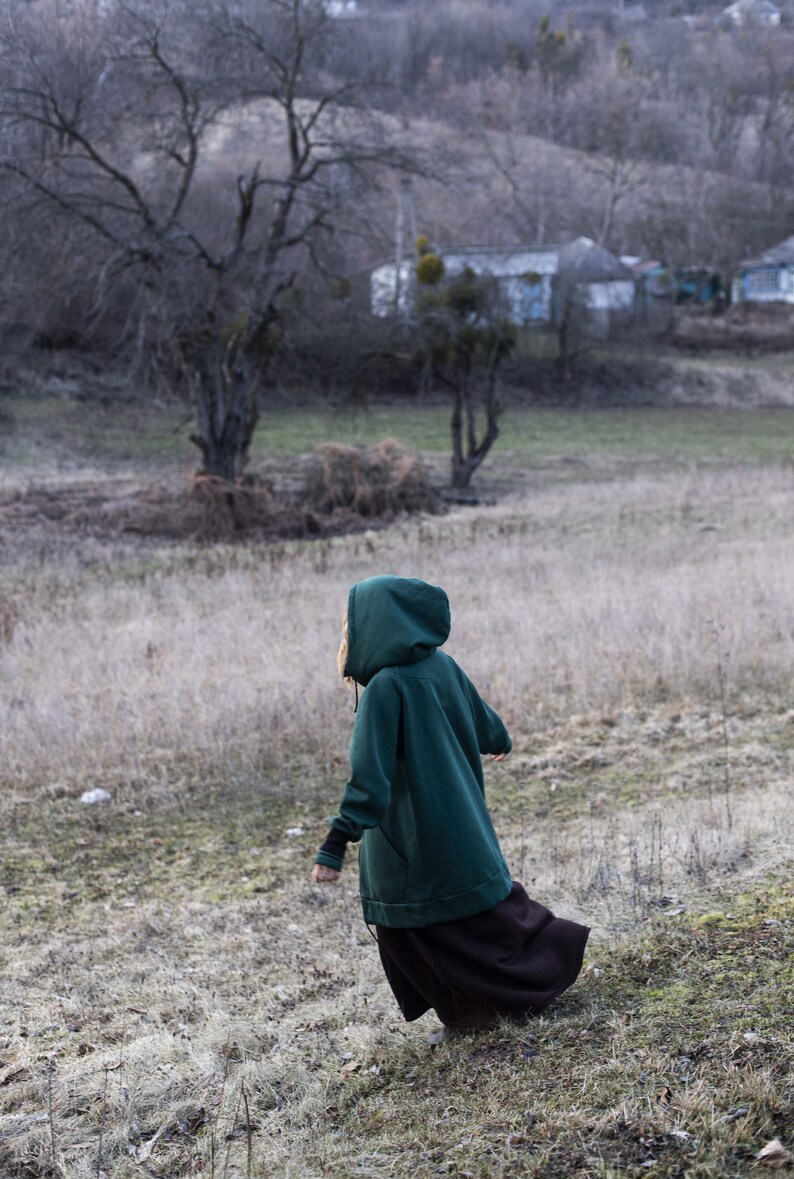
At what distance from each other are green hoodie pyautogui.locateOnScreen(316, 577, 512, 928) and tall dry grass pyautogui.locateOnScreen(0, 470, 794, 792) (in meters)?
3.75

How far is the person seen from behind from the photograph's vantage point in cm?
349

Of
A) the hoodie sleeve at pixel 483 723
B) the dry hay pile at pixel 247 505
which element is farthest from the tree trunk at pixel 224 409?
the hoodie sleeve at pixel 483 723

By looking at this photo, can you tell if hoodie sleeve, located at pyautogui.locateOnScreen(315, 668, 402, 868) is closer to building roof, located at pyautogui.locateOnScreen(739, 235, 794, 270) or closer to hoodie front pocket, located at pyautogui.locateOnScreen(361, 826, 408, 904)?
hoodie front pocket, located at pyautogui.locateOnScreen(361, 826, 408, 904)

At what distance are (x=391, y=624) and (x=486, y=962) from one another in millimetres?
1081

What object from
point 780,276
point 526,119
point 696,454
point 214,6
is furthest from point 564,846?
point 526,119

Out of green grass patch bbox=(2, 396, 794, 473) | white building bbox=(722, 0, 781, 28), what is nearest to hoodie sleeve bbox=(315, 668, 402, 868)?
green grass patch bbox=(2, 396, 794, 473)

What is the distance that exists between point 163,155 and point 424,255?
554 cm

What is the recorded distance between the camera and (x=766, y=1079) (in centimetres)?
290

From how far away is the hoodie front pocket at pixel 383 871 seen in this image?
3.51 meters

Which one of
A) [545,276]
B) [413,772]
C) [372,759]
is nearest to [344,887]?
[413,772]

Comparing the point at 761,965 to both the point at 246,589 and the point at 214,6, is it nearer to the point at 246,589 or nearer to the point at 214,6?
the point at 246,589

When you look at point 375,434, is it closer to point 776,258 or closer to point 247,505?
point 247,505

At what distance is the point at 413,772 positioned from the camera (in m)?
3.51

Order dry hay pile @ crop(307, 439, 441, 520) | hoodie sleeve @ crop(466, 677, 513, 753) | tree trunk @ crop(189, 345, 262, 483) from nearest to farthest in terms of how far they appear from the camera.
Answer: hoodie sleeve @ crop(466, 677, 513, 753), dry hay pile @ crop(307, 439, 441, 520), tree trunk @ crop(189, 345, 262, 483)
